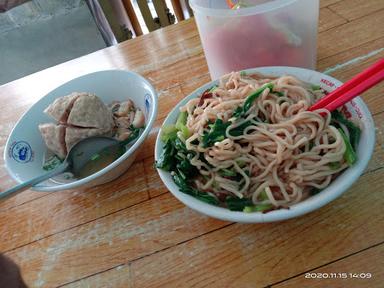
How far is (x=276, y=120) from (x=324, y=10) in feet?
2.28

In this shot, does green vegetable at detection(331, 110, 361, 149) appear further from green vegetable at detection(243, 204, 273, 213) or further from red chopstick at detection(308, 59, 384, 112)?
green vegetable at detection(243, 204, 273, 213)

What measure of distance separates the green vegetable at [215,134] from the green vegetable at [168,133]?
0.28 feet

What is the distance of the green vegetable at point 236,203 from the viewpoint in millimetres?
577

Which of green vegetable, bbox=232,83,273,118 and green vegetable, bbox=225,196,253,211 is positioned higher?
green vegetable, bbox=232,83,273,118

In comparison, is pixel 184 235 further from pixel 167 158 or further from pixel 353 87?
pixel 353 87

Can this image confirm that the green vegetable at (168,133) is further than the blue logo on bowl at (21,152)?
No

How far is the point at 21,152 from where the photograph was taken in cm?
84

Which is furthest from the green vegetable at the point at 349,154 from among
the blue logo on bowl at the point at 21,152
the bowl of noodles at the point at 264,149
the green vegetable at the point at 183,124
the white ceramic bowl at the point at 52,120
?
the blue logo on bowl at the point at 21,152

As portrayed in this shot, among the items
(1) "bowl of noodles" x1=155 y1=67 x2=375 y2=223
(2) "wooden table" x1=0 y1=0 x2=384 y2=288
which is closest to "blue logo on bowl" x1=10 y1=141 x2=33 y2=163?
(2) "wooden table" x1=0 y1=0 x2=384 y2=288

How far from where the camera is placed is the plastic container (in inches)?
30.5

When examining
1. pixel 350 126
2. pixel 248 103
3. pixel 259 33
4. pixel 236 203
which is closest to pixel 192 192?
pixel 236 203

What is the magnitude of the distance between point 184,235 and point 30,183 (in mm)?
349
